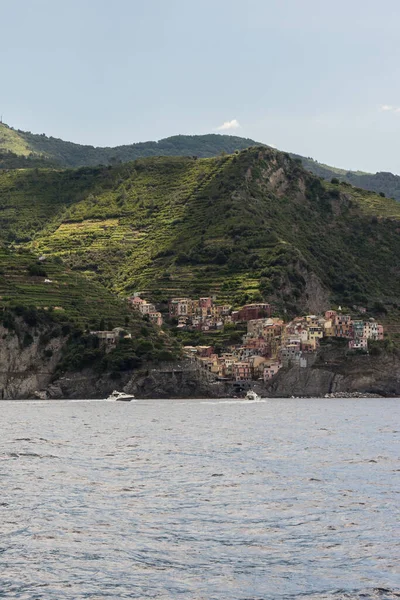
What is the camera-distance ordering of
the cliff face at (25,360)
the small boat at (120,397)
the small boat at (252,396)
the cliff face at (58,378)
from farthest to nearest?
the small boat at (252,396) → the cliff face at (58,378) → the small boat at (120,397) → the cliff face at (25,360)

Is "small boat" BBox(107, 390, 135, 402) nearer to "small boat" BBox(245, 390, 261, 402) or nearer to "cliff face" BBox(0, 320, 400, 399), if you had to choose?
"cliff face" BBox(0, 320, 400, 399)

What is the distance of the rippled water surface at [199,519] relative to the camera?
3547 cm

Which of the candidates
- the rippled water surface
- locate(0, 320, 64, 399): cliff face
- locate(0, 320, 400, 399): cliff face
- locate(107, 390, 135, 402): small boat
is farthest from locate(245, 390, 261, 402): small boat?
the rippled water surface

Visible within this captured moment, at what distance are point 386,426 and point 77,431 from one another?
109 ft

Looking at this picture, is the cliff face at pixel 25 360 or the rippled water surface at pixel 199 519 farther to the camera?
the cliff face at pixel 25 360

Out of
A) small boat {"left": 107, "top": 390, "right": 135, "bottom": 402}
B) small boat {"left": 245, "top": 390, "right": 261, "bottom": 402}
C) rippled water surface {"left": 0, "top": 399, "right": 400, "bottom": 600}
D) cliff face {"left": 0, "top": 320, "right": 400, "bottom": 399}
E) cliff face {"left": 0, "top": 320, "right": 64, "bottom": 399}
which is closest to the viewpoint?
rippled water surface {"left": 0, "top": 399, "right": 400, "bottom": 600}

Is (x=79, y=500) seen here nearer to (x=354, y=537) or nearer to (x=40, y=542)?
(x=40, y=542)

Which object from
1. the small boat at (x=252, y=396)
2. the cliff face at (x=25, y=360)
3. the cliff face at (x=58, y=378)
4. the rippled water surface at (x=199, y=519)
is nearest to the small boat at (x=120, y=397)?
the cliff face at (x=58, y=378)

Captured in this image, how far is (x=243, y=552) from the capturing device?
3978 cm

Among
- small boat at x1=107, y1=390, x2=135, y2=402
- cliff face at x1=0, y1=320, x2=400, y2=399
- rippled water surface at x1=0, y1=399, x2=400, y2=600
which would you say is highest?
rippled water surface at x1=0, y1=399, x2=400, y2=600

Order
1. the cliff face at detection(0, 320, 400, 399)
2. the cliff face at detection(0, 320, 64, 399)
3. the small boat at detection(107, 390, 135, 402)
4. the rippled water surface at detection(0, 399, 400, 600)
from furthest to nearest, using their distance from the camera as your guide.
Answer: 1. the cliff face at detection(0, 320, 400, 399)
2. the small boat at detection(107, 390, 135, 402)
3. the cliff face at detection(0, 320, 64, 399)
4. the rippled water surface at detection(0, 399, 400, 600)

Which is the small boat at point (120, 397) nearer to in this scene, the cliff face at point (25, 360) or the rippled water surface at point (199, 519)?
the cliff face at point (25, 360)

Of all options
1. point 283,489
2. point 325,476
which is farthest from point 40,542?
point 325,476

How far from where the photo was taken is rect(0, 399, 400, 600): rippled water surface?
3547cm
